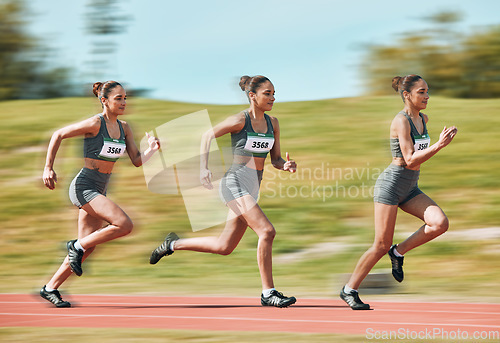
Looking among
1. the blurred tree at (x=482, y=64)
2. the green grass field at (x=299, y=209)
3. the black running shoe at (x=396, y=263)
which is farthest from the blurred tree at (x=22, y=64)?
the black running shoe at (x=396, y=263)

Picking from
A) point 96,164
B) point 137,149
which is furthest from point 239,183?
point 96,164

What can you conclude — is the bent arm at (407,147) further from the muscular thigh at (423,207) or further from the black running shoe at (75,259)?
the black running shoe at (75,259)

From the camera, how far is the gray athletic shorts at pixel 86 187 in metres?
8.19

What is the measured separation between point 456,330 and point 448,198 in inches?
404

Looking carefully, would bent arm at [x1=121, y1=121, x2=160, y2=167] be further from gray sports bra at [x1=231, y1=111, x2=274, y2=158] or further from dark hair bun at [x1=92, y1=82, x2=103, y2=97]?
gray sports bra at [x1=231, y1=111, x2=274, y2=158]

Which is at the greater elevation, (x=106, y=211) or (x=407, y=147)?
(x=407, y=147)

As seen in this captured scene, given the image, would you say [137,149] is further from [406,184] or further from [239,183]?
[406,184]

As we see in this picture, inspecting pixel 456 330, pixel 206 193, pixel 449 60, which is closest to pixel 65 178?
pixel 206 193

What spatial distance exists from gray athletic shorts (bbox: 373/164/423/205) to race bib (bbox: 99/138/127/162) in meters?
2.54

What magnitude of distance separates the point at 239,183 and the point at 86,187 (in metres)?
1.50

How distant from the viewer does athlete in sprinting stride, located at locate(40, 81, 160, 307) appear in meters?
8.12

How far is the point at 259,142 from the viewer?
27.3 ft

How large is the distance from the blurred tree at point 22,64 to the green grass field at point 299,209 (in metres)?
16.9

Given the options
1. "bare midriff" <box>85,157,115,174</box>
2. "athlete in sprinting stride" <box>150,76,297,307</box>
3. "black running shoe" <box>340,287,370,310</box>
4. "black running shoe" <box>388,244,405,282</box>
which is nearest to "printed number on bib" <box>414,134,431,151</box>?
"black running shoe" <box>388,244,405,282</box>
